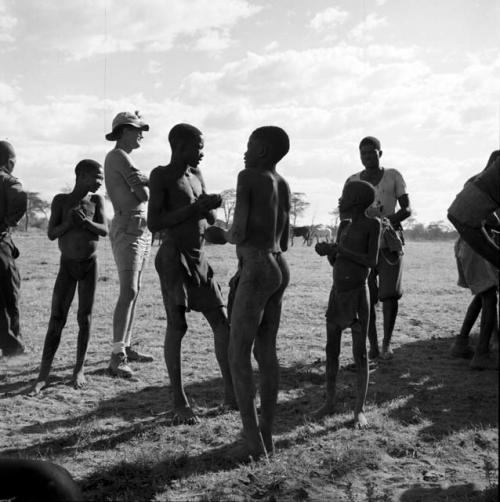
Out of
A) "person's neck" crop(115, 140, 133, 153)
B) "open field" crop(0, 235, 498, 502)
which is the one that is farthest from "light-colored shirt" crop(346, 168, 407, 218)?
"person's neck" crop(115, 140, 133, 153)

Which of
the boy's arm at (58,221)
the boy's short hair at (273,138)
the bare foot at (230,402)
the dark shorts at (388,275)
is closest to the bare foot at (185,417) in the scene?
the bare foot at (230,402)

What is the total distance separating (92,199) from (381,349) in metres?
3.39

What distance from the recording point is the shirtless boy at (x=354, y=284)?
445 cm

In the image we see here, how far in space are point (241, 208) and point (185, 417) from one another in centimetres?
171

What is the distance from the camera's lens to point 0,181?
6.21 metres

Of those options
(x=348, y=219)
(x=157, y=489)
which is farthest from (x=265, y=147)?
(x=157, y=489)

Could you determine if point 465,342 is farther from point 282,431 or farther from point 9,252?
point 9,252

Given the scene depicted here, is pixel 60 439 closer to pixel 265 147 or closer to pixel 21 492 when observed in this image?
pixel 21 492

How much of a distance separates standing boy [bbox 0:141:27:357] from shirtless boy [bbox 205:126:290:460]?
10.9 feet

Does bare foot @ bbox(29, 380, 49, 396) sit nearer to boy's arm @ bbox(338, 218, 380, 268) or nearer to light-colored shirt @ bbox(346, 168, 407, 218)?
boy's arm @ bbox(338, 218, 380, 268)

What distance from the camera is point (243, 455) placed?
3.68 metres

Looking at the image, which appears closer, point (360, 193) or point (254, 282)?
point (254, 282)

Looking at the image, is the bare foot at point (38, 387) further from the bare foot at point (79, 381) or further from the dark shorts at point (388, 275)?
the dark shorts at point (388, 275)

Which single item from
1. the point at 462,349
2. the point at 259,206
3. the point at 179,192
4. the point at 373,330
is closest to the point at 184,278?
the point at 179,192
